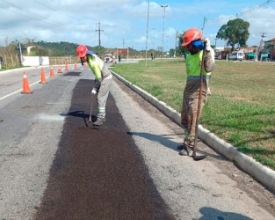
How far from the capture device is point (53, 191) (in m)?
4.04

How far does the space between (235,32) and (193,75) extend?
95.3 metres

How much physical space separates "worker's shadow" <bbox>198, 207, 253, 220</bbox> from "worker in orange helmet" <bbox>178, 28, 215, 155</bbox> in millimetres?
1989

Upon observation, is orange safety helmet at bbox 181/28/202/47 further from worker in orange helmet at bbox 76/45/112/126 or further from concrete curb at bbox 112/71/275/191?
worker in orange helmet at bbox 76/45/112/126

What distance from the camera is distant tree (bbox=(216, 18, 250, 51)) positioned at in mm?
92562

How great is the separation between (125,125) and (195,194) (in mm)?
3995

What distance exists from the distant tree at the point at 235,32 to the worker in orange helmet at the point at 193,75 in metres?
93.5

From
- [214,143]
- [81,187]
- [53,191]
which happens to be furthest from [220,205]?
[214,143]

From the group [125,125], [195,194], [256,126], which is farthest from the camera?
[125,125]

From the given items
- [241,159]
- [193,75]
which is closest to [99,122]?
[193,75]

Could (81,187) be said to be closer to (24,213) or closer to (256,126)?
(24,213)

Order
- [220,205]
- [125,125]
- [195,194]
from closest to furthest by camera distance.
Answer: [220,205], [195,194], [125,125]

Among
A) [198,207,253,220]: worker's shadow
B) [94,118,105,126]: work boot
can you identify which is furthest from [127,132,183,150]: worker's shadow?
[198,207,253,220]: worker's shadow

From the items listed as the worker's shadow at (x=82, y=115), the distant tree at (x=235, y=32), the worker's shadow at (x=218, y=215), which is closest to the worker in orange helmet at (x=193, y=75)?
the worker's shadow at (x=218, y=215)

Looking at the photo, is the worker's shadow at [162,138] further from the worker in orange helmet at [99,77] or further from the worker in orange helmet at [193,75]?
the worker in orange helmet at [99,77]
